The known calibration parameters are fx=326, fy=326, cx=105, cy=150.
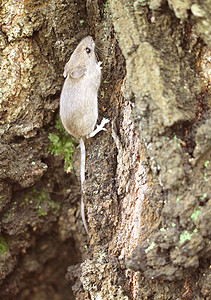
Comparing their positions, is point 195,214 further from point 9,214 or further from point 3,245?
point 3,245

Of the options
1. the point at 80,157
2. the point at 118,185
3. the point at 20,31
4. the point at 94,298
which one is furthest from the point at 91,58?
the point at 94,298

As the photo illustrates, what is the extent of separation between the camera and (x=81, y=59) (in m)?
3.21

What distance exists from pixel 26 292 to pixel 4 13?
3383 mm

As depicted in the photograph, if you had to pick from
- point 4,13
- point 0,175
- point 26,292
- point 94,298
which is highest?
point 4,13

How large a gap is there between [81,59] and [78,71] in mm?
169

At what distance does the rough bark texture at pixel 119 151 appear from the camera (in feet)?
6.51

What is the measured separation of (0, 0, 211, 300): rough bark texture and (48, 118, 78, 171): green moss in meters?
0.05

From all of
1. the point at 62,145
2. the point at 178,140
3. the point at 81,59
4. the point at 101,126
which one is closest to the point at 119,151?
the point at 101,126

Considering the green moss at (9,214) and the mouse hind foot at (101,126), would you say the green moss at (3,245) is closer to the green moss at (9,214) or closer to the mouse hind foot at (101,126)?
the green moss at (9,214)

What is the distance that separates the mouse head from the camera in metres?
2.96

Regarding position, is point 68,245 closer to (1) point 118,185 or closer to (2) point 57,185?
(2) point 57,185

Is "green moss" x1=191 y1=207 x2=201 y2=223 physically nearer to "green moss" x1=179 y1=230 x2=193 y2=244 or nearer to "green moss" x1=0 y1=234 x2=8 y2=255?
"green moss" x1=179 y1=230 x2=193 y2=244

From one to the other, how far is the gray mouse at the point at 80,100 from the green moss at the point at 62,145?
0.72ft

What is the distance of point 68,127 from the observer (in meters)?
3.01
